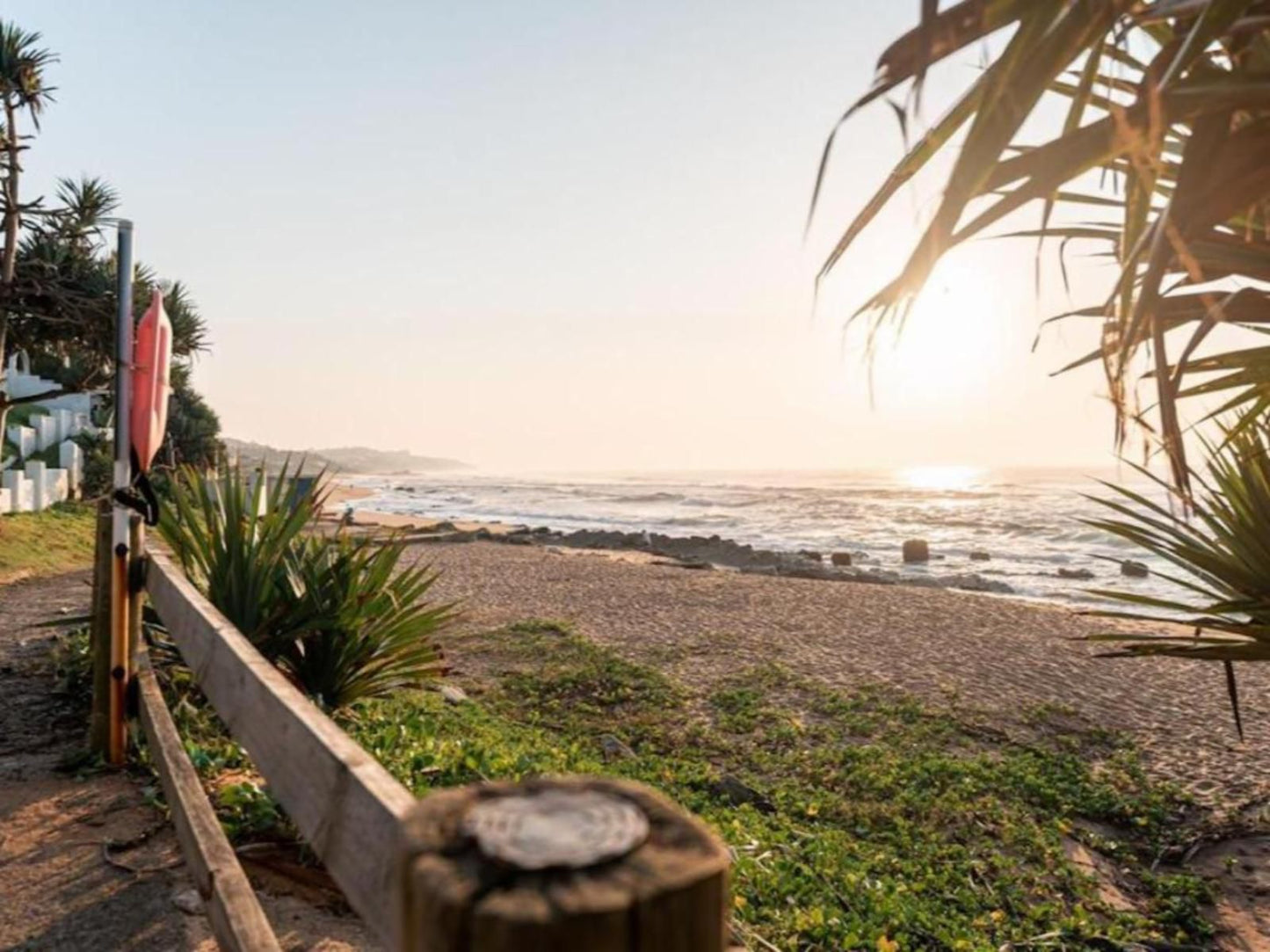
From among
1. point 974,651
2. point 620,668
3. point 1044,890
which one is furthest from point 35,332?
point 1044,890

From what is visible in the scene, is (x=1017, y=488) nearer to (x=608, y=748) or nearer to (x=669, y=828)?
(x=608, y=748)

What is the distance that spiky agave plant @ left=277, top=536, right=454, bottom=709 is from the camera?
499cm

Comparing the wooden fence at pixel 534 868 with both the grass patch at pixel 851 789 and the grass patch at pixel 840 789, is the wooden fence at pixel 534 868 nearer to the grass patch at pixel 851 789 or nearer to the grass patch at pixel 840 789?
the grass patch at pixel 840 789

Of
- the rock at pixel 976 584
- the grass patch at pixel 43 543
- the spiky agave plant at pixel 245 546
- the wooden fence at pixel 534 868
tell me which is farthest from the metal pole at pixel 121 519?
the rock at pixel 976 584

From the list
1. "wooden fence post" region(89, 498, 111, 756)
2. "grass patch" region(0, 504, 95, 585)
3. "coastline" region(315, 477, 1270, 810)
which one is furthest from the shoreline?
"wooden fence post" region(89, 498, 111, 756)

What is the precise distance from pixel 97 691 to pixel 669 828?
14.0 feet

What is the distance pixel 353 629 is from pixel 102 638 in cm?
123

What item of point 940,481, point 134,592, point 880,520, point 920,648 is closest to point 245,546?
point 134,592

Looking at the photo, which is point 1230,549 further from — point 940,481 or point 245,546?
point 940,481

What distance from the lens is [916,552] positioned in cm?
2348

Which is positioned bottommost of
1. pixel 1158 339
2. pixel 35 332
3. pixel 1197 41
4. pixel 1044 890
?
pixel 1044 890

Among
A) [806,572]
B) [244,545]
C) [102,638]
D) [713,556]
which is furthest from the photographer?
[713,556]

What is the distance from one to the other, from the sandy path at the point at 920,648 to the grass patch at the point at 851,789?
1.98 feet

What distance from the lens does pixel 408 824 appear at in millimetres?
779
